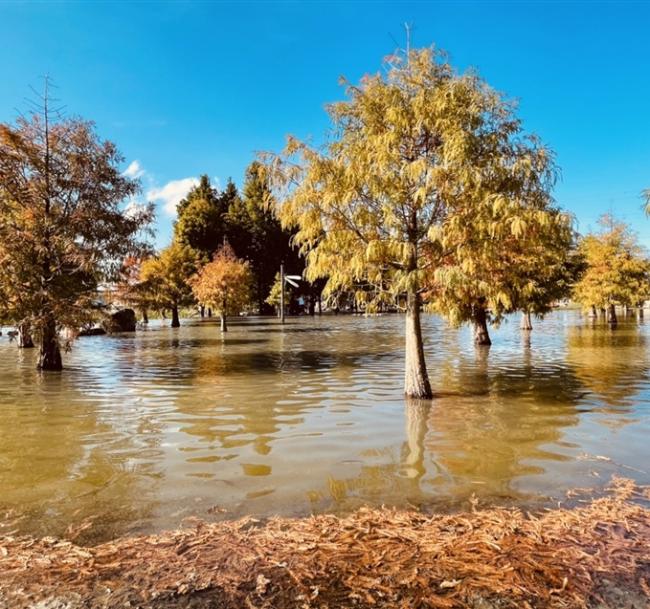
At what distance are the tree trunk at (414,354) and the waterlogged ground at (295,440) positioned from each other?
50cm

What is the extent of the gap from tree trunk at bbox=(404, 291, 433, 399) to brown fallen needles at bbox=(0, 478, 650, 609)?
20.4 feet

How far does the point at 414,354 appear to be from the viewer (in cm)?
1102

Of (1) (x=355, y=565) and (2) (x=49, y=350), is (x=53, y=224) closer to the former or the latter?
(2) (x=49, y=350)

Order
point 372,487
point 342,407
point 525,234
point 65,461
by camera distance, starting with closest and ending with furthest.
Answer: point 372,487 → point 65,461 → point 525,234 → point 342,407

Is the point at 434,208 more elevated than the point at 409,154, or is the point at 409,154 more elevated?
the point at 409,154

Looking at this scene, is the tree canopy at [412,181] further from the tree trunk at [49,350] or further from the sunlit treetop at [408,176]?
the tree trunk at [49,350]

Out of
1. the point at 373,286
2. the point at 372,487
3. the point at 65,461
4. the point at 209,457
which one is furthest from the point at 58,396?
the point at 372,487

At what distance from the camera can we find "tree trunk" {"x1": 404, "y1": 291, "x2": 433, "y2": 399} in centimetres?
1088

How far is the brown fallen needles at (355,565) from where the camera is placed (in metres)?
3.32

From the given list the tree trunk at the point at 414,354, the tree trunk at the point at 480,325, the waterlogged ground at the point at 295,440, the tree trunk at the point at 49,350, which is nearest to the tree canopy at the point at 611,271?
the tree trunk at the point at 480,325

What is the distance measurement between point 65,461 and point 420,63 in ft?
30.9

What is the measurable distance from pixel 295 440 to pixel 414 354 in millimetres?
4009

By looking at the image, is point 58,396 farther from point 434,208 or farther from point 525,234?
point 525,234

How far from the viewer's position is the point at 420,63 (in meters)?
10.2
